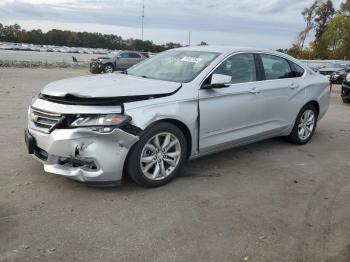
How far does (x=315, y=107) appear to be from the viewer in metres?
7.13

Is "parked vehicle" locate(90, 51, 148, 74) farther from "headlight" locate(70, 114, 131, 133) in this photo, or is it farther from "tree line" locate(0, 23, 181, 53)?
"tree line" locate(0, 23, 181, 53)

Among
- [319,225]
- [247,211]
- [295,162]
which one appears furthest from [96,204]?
[295,162]

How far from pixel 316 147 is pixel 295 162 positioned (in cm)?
116

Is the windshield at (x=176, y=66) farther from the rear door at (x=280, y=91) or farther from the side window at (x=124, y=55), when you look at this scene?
the side window at (x=124, y=55)

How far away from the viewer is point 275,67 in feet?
20.5

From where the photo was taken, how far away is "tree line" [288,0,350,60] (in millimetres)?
52984

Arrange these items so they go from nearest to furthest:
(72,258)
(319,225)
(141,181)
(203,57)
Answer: (72,258) → (319,225) → (141,181) → (203,57)

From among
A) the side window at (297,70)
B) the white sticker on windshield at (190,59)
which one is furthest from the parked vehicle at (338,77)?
the white sticker on windshield at (190,59)

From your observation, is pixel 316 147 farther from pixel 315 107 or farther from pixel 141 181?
pixel 141 181

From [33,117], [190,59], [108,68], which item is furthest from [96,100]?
[108,68]

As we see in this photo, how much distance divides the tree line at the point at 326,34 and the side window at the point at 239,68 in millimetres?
52243

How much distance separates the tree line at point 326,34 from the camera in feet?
174

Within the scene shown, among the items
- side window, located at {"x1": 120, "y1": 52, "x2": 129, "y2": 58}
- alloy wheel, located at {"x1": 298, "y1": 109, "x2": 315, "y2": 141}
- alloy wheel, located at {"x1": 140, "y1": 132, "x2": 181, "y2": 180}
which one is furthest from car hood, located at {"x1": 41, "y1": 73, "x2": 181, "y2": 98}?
side window, located at {"x1": 120, "y1": 52, "x2": 129, "y2": 58}

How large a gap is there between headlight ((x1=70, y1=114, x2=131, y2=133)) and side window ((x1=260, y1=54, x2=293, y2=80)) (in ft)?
8.94
